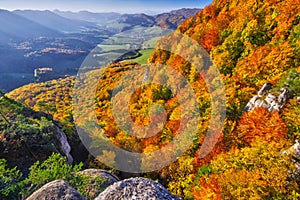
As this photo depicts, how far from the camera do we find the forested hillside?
1931cm

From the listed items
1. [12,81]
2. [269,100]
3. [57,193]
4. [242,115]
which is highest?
[269,100]

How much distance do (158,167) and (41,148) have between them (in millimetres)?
16965

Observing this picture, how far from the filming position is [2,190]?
609 inches

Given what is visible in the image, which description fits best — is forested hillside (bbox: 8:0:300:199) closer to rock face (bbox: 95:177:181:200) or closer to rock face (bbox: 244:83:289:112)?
rock face (bbox: 244:83:289:112)

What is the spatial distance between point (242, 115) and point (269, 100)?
4334 mm

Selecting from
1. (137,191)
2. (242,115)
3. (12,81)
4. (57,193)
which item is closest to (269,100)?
(242,115)

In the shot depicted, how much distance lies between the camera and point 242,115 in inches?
1147

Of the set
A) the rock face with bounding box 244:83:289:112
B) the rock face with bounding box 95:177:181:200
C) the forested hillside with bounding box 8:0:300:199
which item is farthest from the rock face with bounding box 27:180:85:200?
the rock face with bounding box 244:83:289:112

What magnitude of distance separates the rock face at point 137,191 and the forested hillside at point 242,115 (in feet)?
32.4

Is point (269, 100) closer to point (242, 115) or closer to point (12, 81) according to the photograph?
point (242, 115)

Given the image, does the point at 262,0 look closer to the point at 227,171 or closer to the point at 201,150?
the point at 201,150

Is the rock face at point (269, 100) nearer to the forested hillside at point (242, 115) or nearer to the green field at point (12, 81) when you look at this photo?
the forested hillside at point (242, 115)

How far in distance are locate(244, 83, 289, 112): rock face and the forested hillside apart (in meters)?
0.30

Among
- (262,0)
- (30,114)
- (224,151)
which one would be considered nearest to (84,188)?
(224,151)
